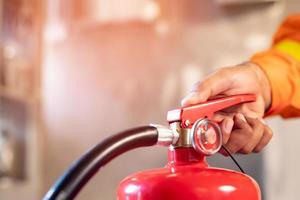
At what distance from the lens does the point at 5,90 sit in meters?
1.26

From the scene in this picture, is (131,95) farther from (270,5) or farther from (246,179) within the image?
(246,179)

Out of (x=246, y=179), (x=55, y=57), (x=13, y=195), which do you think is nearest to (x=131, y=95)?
(x=55, y=57)

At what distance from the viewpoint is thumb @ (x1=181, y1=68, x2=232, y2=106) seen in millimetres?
473

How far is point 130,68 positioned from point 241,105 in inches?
33.8

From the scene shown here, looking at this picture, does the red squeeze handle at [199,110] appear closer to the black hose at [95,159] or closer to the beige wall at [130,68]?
the black hose at [95,159]

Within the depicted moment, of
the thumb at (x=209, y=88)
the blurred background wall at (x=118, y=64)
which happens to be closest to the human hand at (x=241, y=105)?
the thumb at (x=209, y=88)

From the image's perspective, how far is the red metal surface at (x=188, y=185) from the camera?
393mm

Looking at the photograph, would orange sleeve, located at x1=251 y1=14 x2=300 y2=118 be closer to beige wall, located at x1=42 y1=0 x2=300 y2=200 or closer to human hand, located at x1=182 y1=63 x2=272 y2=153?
human hand, located at x1=182 y1=63 x2=272 y2=153

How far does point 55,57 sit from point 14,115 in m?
0.22

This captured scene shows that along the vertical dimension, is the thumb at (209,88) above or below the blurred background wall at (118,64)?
above

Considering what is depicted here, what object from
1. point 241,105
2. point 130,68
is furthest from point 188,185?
point 130,68

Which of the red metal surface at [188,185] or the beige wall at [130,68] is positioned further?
the beige wall at [130,68]

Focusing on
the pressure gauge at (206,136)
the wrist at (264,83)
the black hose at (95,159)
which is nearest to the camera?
the black hose at (95,159)

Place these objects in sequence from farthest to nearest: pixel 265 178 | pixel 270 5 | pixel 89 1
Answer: pixel 89 1, pixel 270 5, pixel 265 178
